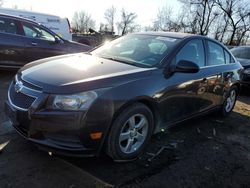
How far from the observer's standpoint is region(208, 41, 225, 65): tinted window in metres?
5.24

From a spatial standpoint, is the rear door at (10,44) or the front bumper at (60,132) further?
the rear door at (10,44)

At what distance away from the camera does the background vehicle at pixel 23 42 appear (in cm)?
764

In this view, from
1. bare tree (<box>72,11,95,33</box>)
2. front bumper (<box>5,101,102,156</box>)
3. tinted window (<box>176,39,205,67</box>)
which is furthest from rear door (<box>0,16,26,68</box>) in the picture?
bare tree (<box>72,11,95,33</box>)

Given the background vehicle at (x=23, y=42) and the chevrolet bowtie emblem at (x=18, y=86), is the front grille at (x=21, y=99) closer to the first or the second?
the chevrolet bowtie emblem at (x=18, y=86)

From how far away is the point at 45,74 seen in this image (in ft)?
11.6

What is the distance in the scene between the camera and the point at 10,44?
25.0 ft

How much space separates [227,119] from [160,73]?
284 centimetres

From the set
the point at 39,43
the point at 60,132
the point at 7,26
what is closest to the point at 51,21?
the point at 39,43

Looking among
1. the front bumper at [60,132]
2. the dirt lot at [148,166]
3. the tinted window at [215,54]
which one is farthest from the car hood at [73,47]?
the front bumper at [60,132]

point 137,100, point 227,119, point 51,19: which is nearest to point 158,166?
point 137,100

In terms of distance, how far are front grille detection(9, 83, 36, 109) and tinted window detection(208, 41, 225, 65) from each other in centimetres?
309

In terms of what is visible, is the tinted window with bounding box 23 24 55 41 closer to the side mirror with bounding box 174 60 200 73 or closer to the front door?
the front door

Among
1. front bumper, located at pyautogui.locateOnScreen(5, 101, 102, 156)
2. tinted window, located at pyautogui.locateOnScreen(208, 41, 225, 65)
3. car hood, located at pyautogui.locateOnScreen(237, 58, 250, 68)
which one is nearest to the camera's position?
front bumper, located at pyautogui.locateOnScreen(5, 101, 102, 156)

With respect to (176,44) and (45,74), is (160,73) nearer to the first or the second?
(176,44)
